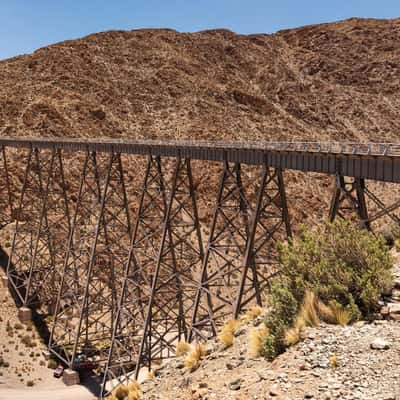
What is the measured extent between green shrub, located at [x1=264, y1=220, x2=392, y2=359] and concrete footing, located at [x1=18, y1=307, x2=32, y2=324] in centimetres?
2737

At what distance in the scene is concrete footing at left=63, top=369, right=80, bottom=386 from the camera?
29.0 meters

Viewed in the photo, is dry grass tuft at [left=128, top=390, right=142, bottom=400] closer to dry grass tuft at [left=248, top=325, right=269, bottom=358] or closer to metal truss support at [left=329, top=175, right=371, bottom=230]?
dry grass tuft at [left=248, top=325, right=269, bottom=358]

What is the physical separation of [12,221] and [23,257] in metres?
5.06

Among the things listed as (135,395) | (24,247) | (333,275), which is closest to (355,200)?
(333,275)

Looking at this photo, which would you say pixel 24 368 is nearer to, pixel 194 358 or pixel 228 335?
pixel 194 358

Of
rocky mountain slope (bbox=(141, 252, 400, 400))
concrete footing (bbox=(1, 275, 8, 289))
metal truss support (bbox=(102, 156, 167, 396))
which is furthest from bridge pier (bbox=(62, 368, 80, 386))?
rocky mountain slope (bbox=(141, 252, 400, 400))

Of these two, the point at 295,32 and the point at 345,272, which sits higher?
the point at 295,32

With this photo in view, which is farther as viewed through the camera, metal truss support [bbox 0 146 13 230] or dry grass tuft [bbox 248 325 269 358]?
metal truss support [bbox 0 146 13 230]

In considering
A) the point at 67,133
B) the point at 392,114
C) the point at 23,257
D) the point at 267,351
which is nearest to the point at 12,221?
the point at 23,257

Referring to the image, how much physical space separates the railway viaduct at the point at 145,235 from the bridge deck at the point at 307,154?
44 mm

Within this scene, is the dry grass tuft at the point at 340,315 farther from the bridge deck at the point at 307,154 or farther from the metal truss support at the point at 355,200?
the bridge deck at the point at 307,154

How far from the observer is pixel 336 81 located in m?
87.2

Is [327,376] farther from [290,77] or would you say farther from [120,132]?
[290,77]

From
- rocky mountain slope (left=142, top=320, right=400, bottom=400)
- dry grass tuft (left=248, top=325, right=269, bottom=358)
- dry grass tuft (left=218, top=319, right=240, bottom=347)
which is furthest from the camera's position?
dry grass tuft (left=218, top=319, right=240, bottom=347)
